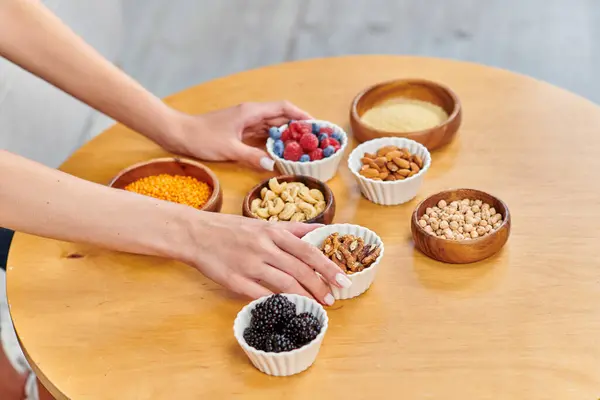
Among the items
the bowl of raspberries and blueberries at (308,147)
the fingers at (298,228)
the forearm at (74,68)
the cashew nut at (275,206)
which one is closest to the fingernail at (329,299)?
the fingers at (298,228)

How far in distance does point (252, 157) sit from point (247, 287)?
45cm

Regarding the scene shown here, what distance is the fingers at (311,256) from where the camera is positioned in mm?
1372

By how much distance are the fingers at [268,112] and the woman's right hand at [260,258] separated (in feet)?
1.38

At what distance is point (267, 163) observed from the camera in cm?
176

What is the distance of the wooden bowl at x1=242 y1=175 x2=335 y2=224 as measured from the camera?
1.55 m


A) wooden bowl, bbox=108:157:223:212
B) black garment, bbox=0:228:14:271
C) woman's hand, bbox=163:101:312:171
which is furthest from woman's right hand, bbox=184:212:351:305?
black garment, bbox=0:228:14:271

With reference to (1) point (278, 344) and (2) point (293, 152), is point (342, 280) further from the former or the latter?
(2) point (293, 152)

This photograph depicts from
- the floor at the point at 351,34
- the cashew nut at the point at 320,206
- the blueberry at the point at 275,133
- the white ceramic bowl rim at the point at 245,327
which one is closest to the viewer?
the white ceramic bowl rim at the point at 245,327

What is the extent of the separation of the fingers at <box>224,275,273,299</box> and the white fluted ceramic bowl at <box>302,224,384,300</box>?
0.38ft

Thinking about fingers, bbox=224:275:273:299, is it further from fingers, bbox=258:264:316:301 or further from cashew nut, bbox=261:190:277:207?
cashew nut, bbox=261:190:277:207

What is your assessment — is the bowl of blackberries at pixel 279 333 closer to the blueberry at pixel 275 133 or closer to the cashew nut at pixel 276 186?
the cashew nut at pixel 276 186

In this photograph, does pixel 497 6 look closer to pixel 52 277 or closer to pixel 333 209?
pixel 333 209

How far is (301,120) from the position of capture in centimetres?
185

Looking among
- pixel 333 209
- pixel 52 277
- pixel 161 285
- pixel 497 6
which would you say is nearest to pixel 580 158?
pixel 333 209
